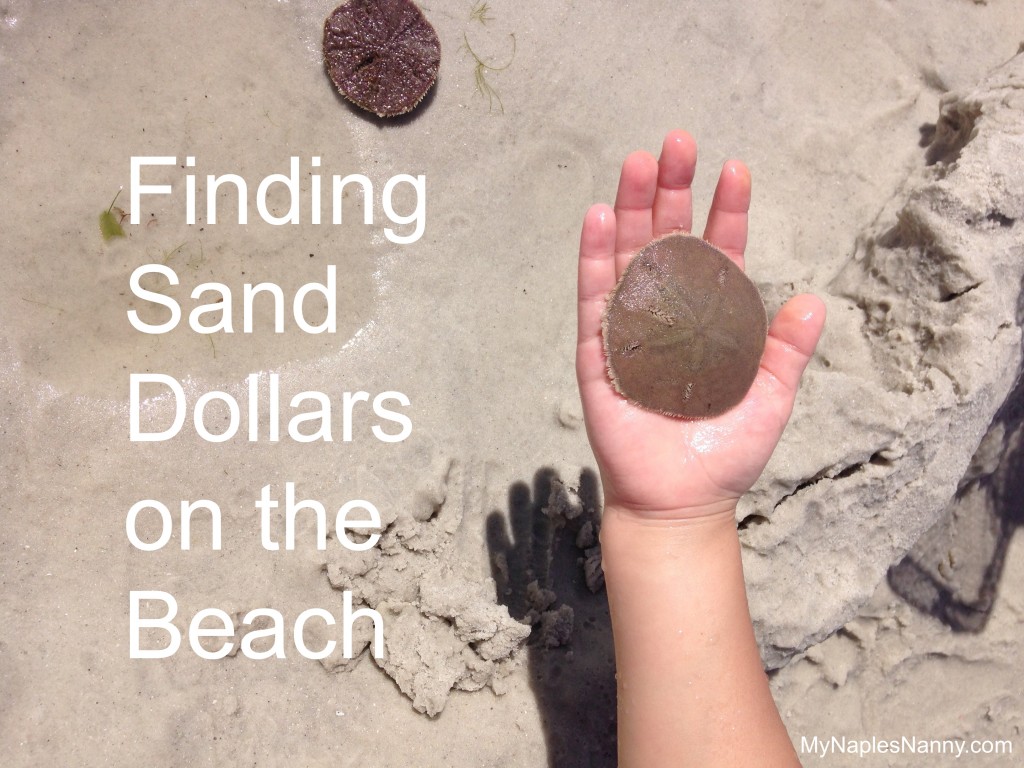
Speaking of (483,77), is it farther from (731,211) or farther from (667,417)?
(667,417)

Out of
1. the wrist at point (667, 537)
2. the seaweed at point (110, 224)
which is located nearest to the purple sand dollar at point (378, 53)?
the seaweed at point (110, 224)

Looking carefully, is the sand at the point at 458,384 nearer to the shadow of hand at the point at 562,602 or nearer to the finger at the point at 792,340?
the shadow of hand at the point at 562,602

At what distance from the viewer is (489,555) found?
11.4 feet

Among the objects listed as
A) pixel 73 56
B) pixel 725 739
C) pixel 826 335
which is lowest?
pixel 725 739

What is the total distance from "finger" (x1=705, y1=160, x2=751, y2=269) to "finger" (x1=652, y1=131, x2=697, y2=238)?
104mm

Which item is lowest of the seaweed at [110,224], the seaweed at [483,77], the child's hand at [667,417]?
the child's hand at [667,417]

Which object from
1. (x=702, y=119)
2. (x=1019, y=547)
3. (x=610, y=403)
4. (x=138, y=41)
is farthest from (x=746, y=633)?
(x=138, y=41)

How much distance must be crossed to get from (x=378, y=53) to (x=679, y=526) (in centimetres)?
261

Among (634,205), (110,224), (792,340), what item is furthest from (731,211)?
(110,224)

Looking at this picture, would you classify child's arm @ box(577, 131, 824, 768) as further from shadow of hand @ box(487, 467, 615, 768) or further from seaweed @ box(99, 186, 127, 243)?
seaweed @ box(99, 186, 127, 243)

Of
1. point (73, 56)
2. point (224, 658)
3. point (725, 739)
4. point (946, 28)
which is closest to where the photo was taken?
point (725, 739)

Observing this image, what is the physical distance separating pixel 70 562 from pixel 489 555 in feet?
6.19

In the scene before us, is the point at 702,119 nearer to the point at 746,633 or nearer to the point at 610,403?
the point at 610,403

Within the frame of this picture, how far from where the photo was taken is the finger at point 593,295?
2.69m
